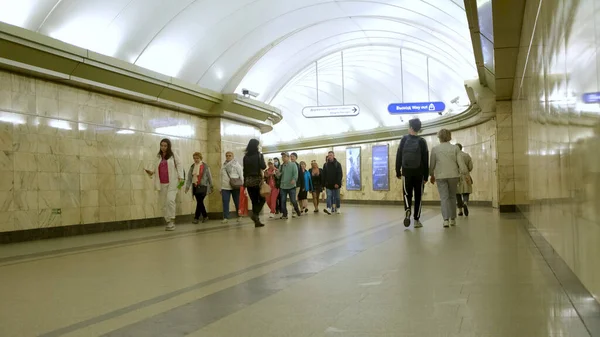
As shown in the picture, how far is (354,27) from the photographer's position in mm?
17125

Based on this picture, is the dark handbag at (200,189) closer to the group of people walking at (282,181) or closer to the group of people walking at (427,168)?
the group of people walking at (282,181)

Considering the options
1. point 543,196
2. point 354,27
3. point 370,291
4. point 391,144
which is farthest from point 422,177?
point 391,144

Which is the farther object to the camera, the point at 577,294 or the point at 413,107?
the point at 413,107

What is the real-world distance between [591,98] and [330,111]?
16565 mm

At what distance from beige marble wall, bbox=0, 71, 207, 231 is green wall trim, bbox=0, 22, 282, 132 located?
36cm

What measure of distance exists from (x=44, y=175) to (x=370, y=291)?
7.53 meters

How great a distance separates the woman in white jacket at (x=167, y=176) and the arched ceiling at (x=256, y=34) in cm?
249

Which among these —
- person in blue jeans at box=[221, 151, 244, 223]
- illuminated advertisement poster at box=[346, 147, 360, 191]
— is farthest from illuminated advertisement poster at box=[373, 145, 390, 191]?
person in blue jeans at box=[221, 151, 244, 223]

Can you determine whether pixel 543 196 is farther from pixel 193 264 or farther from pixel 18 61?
pixel 18 61

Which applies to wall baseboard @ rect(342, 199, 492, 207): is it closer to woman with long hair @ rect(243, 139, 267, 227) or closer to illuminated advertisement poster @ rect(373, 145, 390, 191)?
illuminated advertisement poster @ rect(373, 145, 390, 191)

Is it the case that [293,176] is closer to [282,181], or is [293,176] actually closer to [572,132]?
[282,181]

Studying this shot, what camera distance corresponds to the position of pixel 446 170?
9.23m

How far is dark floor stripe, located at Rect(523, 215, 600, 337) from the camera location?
2570 mm

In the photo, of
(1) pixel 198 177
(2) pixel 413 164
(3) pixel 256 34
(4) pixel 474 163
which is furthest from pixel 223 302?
(4) pixel 474 163
